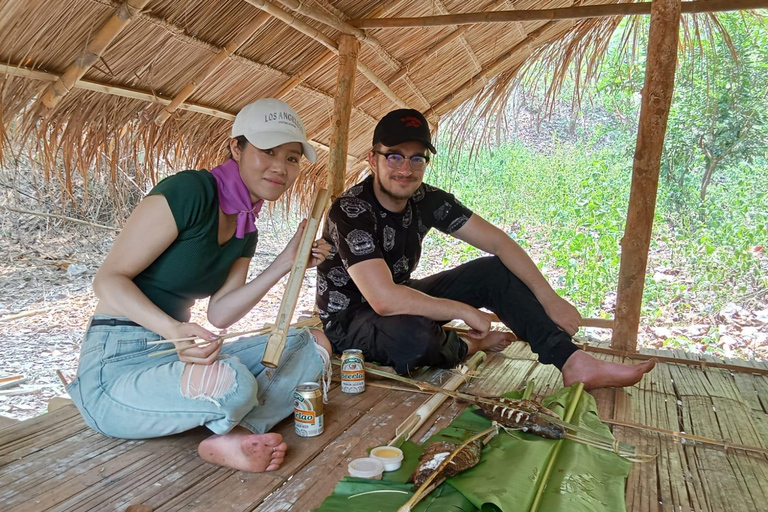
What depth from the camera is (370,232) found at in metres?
2.14

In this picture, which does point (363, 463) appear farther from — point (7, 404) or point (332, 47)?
point (7, 404)

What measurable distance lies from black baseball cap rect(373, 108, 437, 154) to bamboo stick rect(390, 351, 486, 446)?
92 cm

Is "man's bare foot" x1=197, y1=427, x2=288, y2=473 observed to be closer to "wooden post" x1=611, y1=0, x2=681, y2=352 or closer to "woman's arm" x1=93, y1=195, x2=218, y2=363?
"woman's arm" x1=93, y1=195, x2=218, y2=363

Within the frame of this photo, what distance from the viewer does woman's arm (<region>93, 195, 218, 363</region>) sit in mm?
1411

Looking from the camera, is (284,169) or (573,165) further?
(573,165)

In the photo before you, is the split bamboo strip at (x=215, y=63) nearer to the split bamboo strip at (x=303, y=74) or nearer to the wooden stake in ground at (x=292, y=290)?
the split bamboo strip at (x=303, y=74)

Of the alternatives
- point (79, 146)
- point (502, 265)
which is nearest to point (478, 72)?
point (502, 265)

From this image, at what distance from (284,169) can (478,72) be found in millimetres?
3551

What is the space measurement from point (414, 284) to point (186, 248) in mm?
1253

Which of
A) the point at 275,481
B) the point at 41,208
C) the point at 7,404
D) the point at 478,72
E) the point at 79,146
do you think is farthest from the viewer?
the point at 41,208

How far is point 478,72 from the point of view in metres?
4.78

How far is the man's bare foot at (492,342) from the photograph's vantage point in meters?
2.63

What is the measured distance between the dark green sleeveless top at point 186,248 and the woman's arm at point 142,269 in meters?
0.04

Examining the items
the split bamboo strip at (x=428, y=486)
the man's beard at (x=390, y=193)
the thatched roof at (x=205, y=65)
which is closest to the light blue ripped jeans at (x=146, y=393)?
the split bamboo strip at (x=428, y=486)
